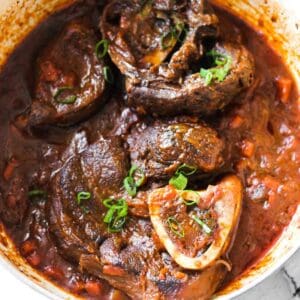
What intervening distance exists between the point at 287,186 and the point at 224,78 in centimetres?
82

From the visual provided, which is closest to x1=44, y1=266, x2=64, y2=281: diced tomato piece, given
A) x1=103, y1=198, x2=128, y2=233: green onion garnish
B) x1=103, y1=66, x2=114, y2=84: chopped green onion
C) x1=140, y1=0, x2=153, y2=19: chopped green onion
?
x1=103, y1=198, x2=128, y2=233: green onion garnish

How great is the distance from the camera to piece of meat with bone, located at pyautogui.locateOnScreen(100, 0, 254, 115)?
13.2ft

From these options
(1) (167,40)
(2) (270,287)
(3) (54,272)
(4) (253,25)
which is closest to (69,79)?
(1) (167,40)

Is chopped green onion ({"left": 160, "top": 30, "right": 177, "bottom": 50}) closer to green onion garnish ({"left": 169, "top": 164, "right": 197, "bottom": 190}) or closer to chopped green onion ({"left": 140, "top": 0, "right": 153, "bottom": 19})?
chopped green onion ({"left": 140, "top": 0, "right": 153, "bottom": 19})

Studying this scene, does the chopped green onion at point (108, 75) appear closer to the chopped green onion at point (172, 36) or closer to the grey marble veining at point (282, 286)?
the chopped green onion at point (172, 36)

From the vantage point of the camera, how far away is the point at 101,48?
171 inches

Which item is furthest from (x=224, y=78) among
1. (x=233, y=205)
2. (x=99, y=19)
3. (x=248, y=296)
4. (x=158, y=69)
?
(x=248, y=296)

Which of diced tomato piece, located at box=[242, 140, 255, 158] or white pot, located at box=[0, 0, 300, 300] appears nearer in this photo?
white pot, located at box=[0, 0, 300, 300]

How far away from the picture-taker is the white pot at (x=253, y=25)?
4047 millimetres

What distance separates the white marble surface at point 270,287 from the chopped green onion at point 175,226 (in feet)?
1.98

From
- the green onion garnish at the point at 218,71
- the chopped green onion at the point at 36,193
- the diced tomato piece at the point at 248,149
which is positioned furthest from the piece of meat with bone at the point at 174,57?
the chopped green onion at the point at 36,193

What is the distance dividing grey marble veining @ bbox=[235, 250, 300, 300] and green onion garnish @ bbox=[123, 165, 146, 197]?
932 mm

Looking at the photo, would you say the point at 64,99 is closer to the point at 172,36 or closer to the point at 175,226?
the point at 172,36

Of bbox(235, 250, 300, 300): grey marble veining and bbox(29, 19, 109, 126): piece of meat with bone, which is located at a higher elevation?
bbox(29, 19, 109, 126): piece of meat with bone
